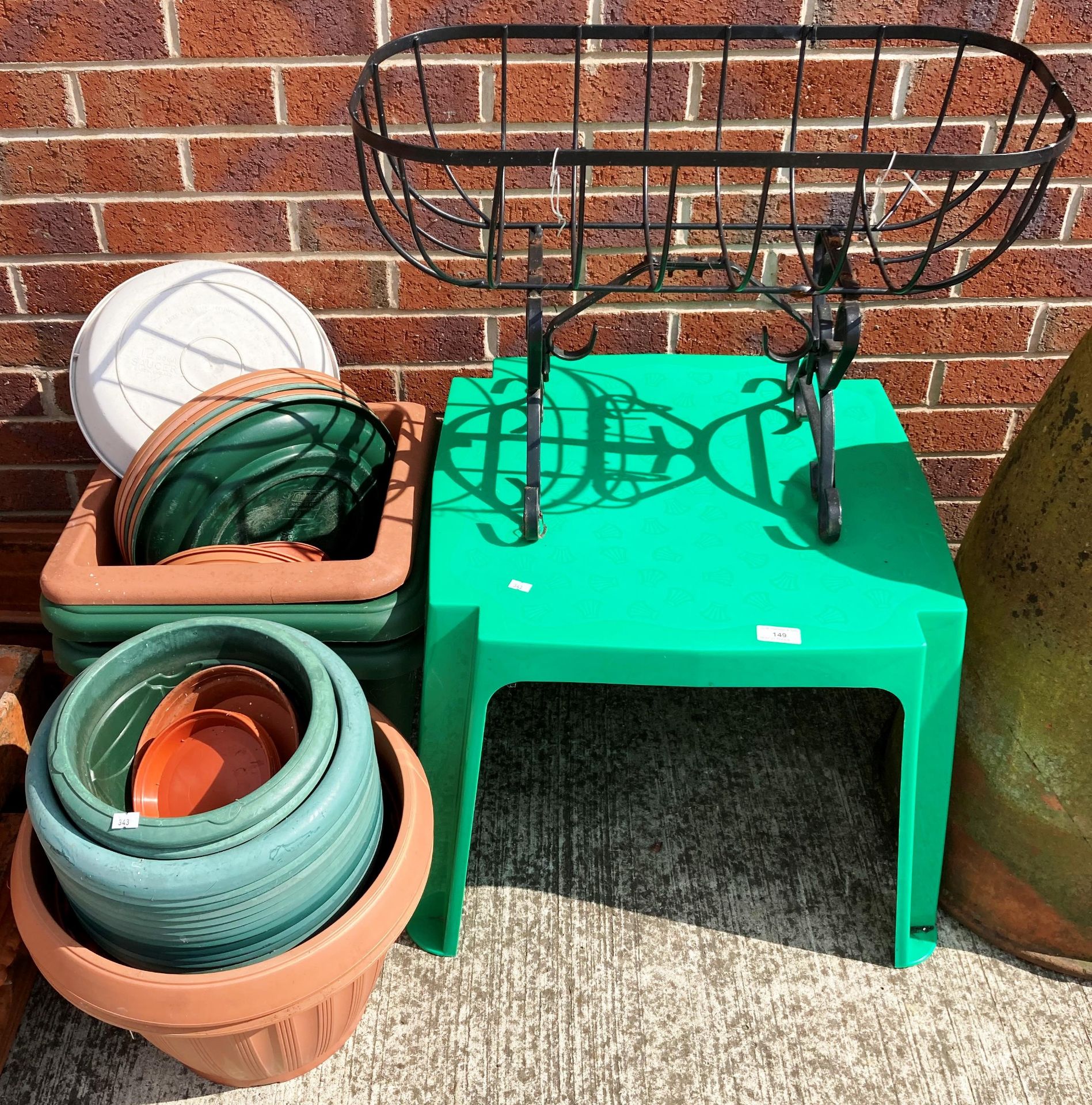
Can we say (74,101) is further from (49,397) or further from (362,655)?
(362,655)

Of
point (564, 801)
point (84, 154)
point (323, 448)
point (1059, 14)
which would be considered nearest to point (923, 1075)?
point (564, 801)

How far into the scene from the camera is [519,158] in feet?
4.65

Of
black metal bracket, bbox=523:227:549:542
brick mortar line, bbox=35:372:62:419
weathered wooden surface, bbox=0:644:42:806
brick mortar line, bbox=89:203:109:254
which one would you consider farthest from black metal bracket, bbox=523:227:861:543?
brick mortar line, bbox=35:372:62:419

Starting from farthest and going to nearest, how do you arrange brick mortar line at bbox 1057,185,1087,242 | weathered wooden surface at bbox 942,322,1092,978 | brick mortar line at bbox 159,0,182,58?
brick mortar line at bbox 1057,185,1087,242 → brick mortar line at bbox 159,0,182,58 → weathered wooden surface at bbox 942,322,1092,978

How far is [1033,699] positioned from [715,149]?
1.20 metres

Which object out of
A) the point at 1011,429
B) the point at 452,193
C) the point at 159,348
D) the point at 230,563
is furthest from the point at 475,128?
the point at 1011,429

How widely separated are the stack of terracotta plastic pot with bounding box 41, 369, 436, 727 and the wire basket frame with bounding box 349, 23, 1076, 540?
0.27m

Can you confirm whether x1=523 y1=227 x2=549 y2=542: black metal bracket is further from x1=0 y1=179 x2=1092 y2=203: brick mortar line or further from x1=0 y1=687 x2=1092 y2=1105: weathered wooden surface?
x1=0 y1=687 x2=1092 y2=1105: weathered wooden surface

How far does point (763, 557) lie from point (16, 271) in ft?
5.43

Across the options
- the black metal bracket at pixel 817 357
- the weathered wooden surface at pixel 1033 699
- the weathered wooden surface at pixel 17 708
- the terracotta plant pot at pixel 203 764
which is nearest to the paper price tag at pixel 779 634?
the black metal bracket at pixel 817 357

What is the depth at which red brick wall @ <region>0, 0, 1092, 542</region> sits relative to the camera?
6.40 ft

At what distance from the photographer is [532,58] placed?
6.54ft

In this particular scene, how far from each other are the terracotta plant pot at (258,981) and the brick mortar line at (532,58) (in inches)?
51.1

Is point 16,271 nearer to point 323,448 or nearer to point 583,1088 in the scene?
point 323,448
